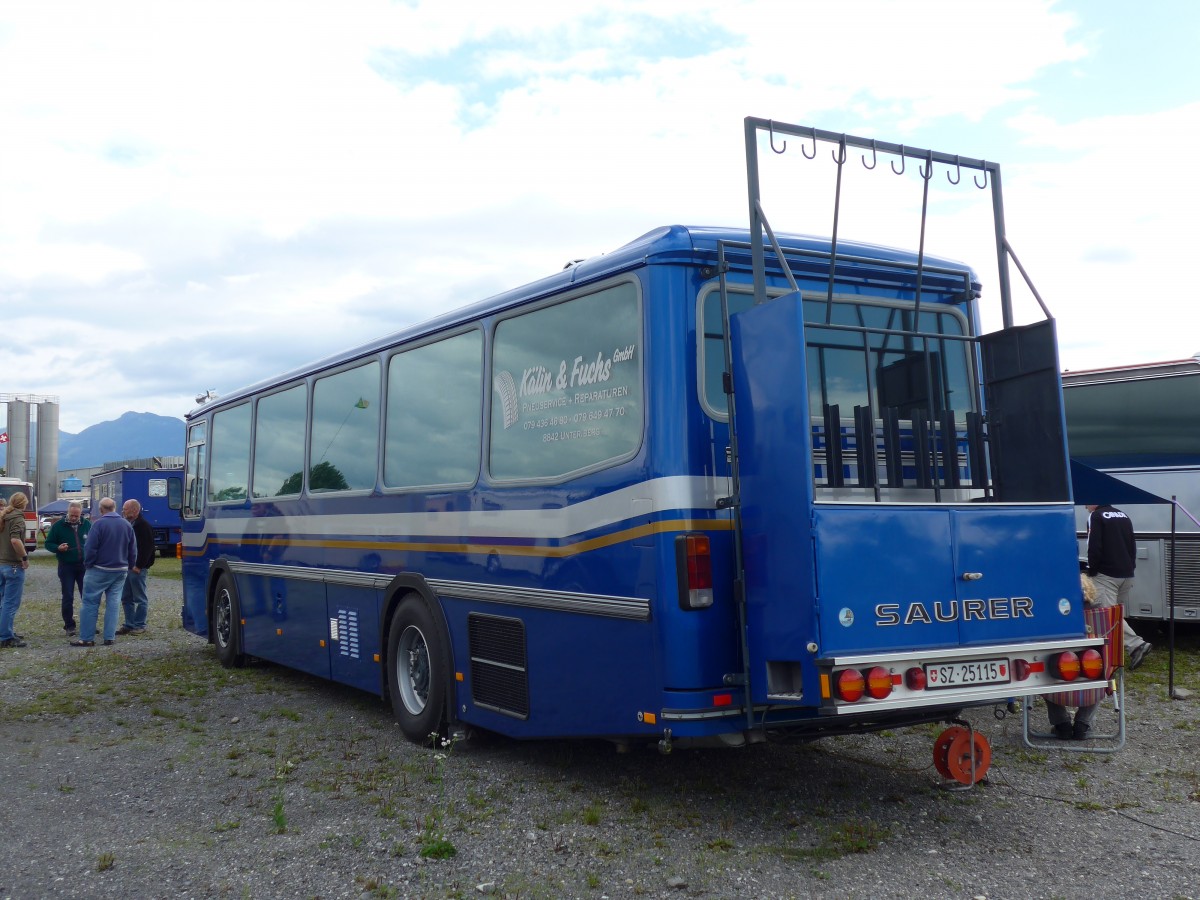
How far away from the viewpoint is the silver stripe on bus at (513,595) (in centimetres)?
555

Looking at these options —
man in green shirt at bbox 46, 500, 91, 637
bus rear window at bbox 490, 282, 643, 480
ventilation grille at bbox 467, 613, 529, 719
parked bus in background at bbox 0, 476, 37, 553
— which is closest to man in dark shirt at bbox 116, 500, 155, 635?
man in green shirt at bbox 46, 500, 91, 637

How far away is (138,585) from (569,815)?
1103 centimetres

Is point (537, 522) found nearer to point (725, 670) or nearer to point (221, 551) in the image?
point (725, 670)

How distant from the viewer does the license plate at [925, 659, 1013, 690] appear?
5.19 metres

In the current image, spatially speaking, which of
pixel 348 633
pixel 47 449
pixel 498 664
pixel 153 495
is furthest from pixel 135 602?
pixel 47 449

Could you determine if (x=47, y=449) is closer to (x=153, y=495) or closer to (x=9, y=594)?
(x=153, y=495)

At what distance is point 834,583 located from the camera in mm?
4984

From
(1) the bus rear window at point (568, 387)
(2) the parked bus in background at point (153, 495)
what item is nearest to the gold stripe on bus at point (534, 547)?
(1) the bus rear window at point (568, 387)

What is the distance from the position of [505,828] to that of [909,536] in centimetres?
247

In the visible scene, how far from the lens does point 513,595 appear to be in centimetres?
652

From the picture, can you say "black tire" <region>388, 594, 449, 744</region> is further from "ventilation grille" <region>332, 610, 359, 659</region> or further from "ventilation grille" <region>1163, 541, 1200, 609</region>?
"ventilation grille" <region>1163, 541, 1200, 609</region>

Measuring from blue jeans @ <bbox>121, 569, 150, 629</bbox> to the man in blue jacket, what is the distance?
1.20 m

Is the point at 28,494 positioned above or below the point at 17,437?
below

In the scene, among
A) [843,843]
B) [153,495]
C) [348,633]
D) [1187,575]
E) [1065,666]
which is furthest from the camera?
[153,495]
